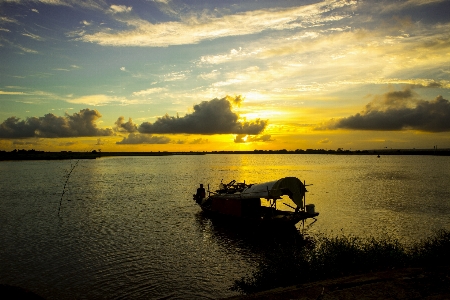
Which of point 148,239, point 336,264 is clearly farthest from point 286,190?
point 148,239

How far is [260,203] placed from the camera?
27.0 m

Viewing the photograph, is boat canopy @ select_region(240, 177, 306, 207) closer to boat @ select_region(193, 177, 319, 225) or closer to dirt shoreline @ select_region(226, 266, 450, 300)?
boat @ select_region(193, 177, 319, 225)

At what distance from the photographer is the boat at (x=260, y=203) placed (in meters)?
23.4

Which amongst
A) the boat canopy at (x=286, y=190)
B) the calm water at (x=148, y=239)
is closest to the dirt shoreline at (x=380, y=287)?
the calm water at (x=148, y=239)

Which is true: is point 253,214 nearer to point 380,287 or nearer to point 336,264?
point 336,264

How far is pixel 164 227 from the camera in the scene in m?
27.7

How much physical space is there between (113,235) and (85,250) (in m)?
3.75

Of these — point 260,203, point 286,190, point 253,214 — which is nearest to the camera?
point 286,190

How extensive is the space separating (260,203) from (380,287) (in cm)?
1659

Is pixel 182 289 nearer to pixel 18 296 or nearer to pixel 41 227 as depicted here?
pixel 18 296

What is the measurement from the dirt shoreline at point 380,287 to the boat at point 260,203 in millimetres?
11338

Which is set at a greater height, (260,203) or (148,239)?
(260,203)

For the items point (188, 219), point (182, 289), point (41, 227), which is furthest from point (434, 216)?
point (41, 227)

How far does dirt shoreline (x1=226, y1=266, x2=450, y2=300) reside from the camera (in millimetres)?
9916
